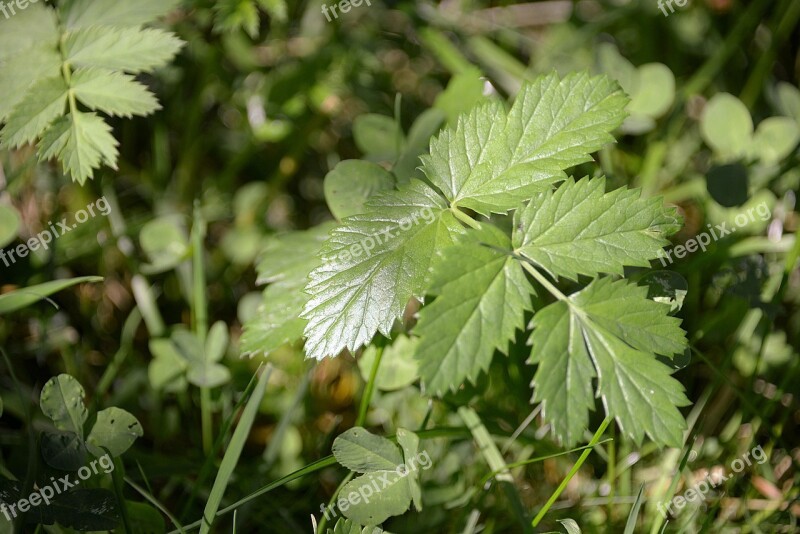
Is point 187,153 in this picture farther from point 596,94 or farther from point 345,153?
point 596,94

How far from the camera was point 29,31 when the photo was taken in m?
1.99

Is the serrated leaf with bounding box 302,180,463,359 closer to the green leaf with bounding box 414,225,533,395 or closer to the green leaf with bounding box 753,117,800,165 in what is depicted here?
the green leaf with bounding box 414,225,533,395

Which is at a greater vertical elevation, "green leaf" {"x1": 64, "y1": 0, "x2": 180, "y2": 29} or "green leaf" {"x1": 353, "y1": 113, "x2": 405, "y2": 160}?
"green leaf" {"x1": 64, "y1": 0, "x2": 180, "y2": 29}

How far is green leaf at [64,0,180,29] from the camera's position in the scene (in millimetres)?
2018

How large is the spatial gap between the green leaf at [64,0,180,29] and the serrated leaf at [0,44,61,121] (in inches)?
5.2

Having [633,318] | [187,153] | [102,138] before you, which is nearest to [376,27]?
[187,153]

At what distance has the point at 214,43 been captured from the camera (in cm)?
276

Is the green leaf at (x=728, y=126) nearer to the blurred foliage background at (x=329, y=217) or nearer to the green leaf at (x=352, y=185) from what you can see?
the blurred foliage background at (x=329, y=217)

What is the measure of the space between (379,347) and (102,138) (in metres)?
0.92
